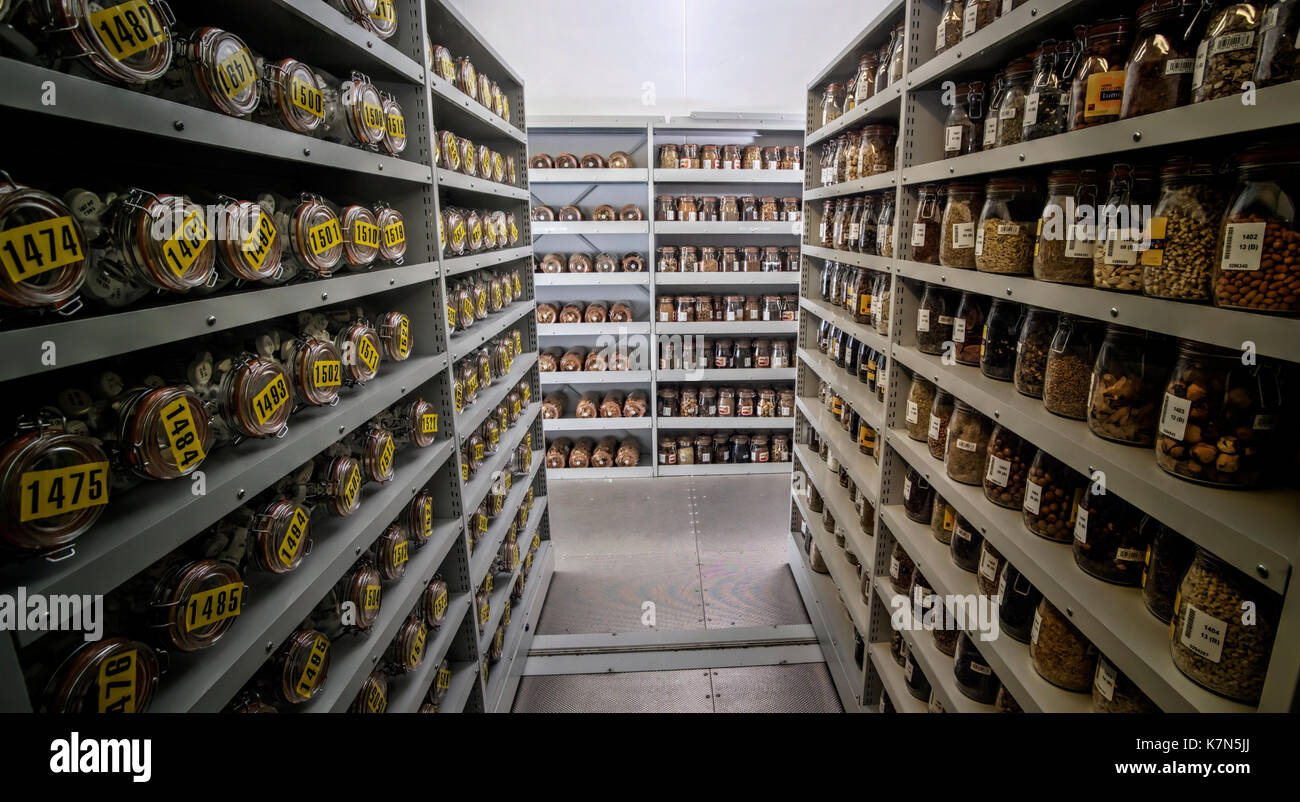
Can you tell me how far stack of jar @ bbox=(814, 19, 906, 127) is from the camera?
200 cm

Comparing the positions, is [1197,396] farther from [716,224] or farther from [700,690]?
[716,224]

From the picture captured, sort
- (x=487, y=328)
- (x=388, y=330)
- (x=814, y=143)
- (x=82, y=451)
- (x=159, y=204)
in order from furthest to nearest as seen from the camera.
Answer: (x=814, y=143), (x=487, y=328), (x=388, y=330), (x=159, y=204), (x=82, y=451)

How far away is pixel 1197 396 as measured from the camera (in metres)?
0.98

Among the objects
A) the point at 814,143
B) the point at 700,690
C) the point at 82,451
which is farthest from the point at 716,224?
the point at 82,451

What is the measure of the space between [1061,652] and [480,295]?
2130 mm

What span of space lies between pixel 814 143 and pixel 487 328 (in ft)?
6.01

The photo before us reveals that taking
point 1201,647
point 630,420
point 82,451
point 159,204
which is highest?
point 159,204

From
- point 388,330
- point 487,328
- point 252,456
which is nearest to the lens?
point 252,456

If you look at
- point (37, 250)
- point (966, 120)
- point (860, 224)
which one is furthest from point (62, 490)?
point (860, 224)

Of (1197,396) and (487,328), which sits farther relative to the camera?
(487,328)

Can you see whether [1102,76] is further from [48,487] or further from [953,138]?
[48,487]

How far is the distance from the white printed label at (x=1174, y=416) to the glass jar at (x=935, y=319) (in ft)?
2.73

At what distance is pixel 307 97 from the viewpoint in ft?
4.11

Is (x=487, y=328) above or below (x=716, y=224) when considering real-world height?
below
